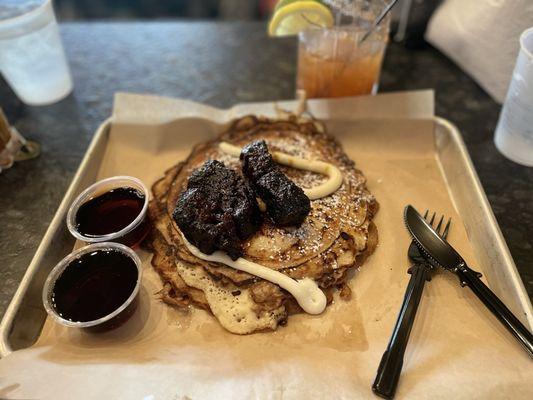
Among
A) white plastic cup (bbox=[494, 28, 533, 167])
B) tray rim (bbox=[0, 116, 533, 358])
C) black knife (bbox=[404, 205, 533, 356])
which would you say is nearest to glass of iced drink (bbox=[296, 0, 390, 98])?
tray rim (bbox=[0, 116, 533, 358])

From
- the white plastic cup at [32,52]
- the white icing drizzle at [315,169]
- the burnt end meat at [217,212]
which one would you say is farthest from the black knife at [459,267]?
the white plastic cup at [32,52]

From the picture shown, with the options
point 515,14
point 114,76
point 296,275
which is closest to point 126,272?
point 296,275

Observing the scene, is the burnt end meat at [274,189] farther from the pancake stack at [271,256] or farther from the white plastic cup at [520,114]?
the white plastic cup at [520,114]

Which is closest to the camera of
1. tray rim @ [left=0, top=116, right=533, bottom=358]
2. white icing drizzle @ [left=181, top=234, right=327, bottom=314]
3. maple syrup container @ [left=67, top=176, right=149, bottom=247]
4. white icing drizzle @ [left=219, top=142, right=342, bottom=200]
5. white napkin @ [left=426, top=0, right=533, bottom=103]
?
tray rim @ [left=0, top=116, right=533, bottom=358]

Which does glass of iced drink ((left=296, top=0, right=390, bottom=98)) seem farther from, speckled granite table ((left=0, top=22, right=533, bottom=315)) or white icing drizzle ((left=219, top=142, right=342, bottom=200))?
white icing drizzle ((left=219, top=142, right=342, bottom=200))

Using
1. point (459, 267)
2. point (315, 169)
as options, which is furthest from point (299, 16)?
point (459, 267)
